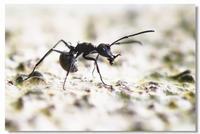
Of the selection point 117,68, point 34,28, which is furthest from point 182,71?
point 34,28

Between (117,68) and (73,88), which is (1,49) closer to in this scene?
(73,88)

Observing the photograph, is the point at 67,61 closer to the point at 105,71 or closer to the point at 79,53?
the point at 79,53

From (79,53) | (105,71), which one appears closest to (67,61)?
(79,53)
